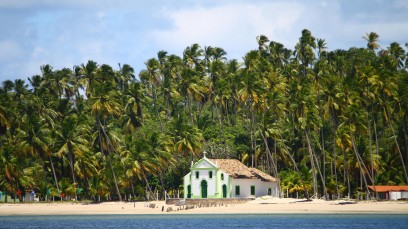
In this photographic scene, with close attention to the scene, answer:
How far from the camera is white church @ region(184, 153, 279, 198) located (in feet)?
320

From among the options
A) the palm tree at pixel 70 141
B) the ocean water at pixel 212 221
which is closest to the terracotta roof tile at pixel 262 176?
the ocean water at pixel 212 221

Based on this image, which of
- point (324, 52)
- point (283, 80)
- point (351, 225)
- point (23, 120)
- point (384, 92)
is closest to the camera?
point (351, 225)

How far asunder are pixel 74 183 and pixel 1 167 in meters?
9.94

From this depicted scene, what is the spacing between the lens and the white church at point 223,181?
Result: 97500mm

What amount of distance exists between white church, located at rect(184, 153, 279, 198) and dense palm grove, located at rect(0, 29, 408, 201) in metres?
4.01

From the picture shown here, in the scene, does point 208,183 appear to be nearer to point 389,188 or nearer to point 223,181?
point 223,181

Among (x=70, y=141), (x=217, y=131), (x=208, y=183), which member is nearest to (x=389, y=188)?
(x=208, y=183)

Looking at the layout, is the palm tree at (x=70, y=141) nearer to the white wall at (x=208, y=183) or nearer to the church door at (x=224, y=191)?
the white wall at (x=208, y=183)

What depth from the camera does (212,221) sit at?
260ft

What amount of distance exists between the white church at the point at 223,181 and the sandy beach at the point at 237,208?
11.5 ft

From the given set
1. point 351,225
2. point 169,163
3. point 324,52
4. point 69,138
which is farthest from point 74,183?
point 324,52

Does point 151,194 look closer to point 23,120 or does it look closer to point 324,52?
point 23,120

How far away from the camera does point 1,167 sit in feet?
315

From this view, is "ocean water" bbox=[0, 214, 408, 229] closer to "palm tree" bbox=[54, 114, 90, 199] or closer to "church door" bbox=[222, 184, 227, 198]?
"church door" bbox=[222, 184, 227, 198]
